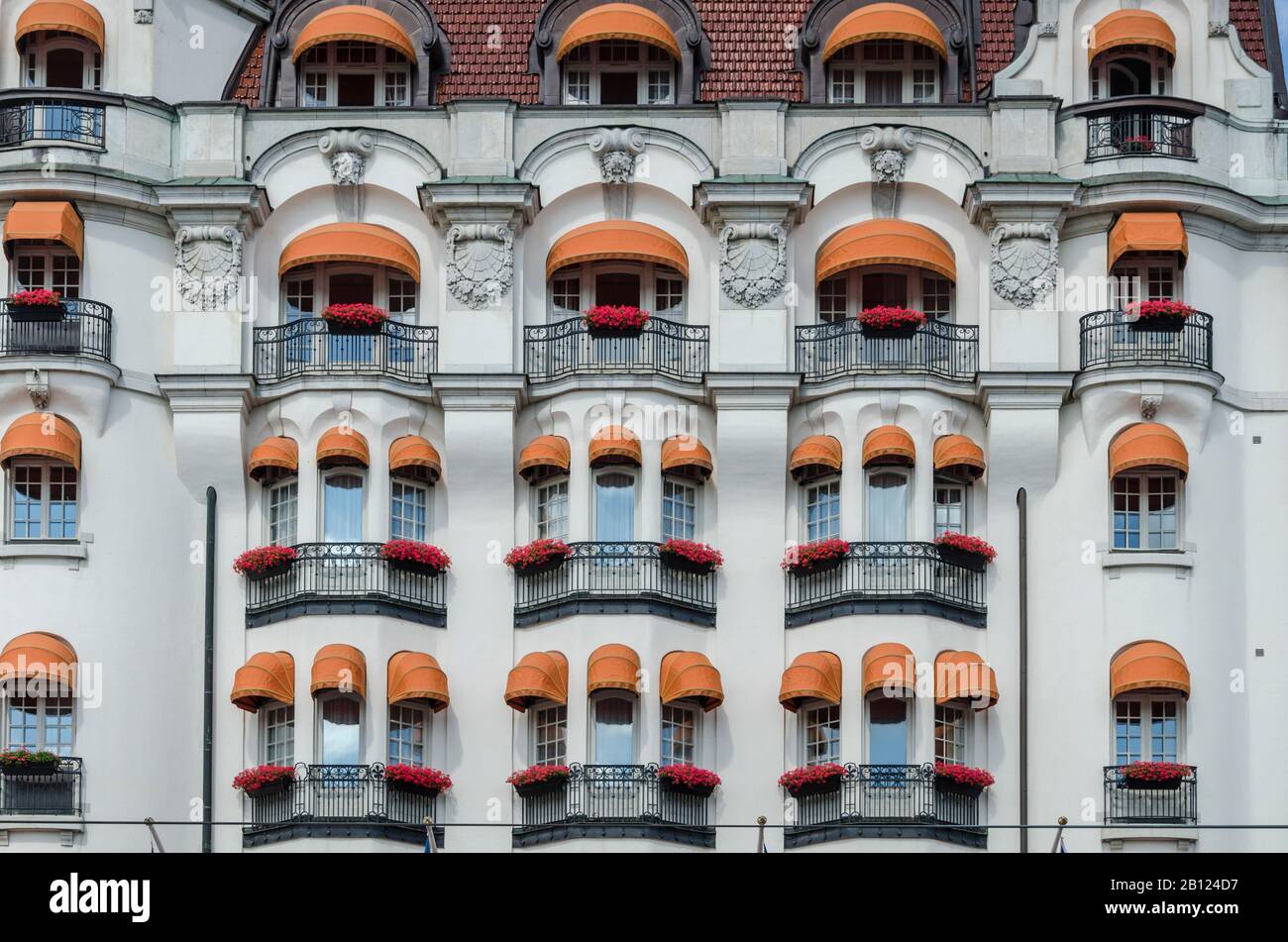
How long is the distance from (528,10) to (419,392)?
765 centimetres

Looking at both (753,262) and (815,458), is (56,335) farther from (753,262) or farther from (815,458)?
(815,458)

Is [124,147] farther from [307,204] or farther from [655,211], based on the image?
[655,211]

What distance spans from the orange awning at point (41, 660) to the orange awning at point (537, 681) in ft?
23.1

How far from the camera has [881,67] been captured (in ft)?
225

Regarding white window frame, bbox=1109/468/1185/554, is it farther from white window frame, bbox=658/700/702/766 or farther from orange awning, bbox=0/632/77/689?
orange awning, bbox=0/632/77/689

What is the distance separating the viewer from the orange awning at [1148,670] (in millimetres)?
63688

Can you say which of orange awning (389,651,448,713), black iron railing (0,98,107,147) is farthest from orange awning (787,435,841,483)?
black iron railing (0,98,107,147)

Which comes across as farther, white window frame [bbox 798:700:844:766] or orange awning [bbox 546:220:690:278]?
orange awning [bbox 546:220:690:278]

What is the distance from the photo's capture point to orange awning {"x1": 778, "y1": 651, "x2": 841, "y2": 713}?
63.8m

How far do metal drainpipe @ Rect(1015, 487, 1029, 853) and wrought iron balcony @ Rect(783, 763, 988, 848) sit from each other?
2.50 feet

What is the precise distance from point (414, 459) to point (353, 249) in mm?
3715

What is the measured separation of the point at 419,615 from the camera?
65250 millimetres

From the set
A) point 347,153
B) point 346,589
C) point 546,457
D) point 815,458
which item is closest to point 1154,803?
point 815,458

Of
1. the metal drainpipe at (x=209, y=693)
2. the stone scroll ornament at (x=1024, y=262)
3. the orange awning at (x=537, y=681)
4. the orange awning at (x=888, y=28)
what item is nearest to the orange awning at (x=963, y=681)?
the orange awning at (x=537, y=681)
